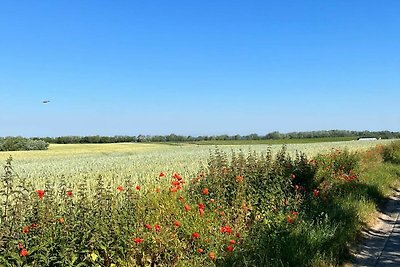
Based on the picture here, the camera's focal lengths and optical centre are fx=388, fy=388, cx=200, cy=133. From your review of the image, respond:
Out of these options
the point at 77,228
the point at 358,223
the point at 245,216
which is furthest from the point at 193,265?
the point at 358,223

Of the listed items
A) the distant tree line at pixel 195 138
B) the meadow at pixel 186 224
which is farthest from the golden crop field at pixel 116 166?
the distant tree line at pixel 195 138

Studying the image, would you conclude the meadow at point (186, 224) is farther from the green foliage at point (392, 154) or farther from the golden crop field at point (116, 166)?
the green foliage at point (392, 154)

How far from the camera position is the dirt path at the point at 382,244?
244 inches

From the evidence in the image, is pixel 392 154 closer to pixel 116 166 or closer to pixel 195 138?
pixel 116 166

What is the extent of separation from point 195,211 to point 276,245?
139 cm

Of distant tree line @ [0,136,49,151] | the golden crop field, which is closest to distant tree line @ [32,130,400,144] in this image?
distant tree line @ [0,136,49,151]

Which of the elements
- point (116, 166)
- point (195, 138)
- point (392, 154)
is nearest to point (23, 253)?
point (116, 166)

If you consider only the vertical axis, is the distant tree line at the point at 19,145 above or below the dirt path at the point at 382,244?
above

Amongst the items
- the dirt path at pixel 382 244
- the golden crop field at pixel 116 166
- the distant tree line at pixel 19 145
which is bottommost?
the dirt path at pixel 382 244

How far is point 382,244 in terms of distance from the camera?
23.5 feet

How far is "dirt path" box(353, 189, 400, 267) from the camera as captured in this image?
6.19 metres

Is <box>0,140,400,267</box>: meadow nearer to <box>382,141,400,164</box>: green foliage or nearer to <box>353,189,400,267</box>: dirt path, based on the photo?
<box>353,189,400,267</box>: dirt path

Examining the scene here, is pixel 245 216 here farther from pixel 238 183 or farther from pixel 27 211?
pixel 27 211

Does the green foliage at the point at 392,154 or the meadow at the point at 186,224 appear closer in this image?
the meadow at the point at 186,224
